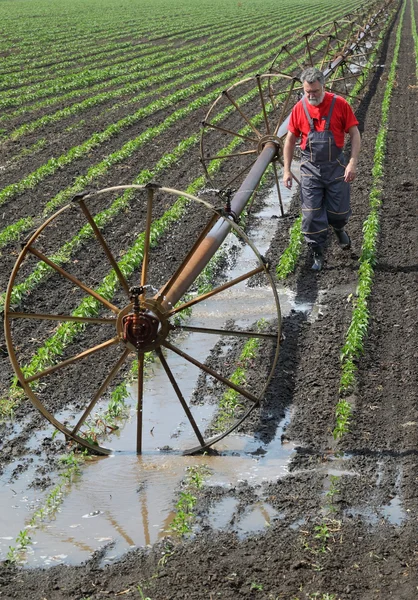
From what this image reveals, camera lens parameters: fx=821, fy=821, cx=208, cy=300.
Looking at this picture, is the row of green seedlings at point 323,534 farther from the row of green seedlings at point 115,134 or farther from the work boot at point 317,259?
the row of green seedlings at point 115,134

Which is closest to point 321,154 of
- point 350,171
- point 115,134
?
point 350,171

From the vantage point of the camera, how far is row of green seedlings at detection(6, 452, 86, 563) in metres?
4.12

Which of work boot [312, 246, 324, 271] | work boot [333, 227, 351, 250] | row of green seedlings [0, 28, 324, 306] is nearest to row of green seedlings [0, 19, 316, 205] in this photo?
row of green seedlings [0, 28, 324, 306]

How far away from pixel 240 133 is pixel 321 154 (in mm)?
6394

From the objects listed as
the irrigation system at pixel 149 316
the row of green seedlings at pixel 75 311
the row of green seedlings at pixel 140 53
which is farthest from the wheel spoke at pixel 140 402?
the row of green seedlings at pixel 140 53

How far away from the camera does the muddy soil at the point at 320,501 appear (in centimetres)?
382

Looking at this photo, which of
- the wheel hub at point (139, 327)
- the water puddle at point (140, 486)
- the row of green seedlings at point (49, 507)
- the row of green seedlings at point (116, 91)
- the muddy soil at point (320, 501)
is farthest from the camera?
the row of green seedlings at point (116, 91)

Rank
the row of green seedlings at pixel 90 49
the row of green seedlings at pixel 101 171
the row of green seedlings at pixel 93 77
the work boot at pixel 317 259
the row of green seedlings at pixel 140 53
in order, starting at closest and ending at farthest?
1. the work boot at pixel 317 259
2. the row of green seedlings at pixel 101 171
3. the row of green seedlings at pixel 93 77
4. the row of green seedlings at pixel 140 53
5. the row of green seedlings at pixel 90 49

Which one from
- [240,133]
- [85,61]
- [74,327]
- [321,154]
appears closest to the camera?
[74,327]

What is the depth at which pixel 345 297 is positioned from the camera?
700 centimetres

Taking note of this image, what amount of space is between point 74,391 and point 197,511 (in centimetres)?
162

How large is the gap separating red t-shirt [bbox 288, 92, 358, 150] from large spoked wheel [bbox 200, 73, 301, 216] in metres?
1.26

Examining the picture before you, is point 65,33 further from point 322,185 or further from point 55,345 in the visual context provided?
point 55,345

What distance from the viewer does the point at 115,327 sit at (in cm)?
634
